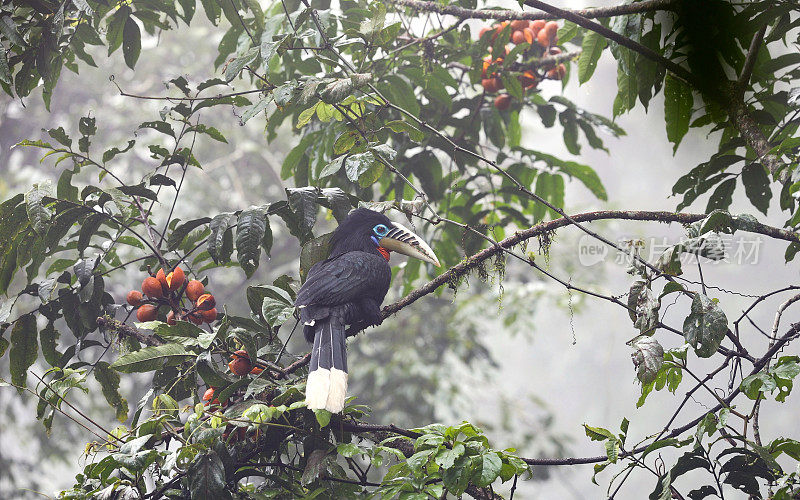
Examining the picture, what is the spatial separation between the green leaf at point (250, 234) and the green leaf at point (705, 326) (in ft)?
1.97

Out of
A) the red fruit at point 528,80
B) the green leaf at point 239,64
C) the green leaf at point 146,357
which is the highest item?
the red fruit at point 528,80

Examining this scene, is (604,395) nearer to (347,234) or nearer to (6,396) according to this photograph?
(6,396)

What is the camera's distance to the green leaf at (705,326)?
78 centimetres

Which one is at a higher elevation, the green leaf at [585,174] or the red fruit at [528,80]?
the red fruit at [528,80]

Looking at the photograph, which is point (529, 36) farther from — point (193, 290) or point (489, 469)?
point (489, 469)

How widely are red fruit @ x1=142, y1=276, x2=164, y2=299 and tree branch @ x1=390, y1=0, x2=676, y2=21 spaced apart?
726 mm

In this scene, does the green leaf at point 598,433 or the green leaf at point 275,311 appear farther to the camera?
the green leaf at point 275,311

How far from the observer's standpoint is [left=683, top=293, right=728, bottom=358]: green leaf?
78 cm

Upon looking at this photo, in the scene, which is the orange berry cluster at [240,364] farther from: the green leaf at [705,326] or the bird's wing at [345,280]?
the green leaf at [705,326]

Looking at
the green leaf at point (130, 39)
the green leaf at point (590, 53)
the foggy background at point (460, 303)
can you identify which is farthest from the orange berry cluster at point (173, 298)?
the foggy background at point (460, 303)

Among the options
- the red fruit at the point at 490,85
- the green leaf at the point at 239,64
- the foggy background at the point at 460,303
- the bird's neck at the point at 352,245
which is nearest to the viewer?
the green leaf at the point at 239,64

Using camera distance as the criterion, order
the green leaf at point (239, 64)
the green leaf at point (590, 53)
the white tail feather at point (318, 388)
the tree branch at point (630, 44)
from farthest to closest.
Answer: the green leaf at point (590, 53) < the green leaf at point (239, 64) < the tree branch at point (630, 44) < the white tail feather at point (318, 388)

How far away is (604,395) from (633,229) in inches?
110

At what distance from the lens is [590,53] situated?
1.35 meters
